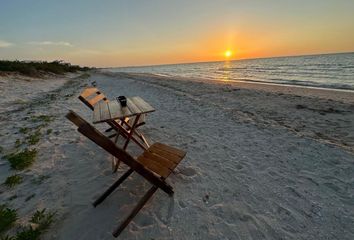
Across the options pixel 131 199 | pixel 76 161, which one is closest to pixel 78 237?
pixel 131 199

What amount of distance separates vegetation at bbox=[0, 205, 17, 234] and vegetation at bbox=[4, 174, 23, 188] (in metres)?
0.63

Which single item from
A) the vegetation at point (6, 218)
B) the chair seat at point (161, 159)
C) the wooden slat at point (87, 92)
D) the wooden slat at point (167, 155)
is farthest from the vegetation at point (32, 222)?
the wooden slat at point (87, 92)

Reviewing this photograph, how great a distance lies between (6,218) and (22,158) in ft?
5.88

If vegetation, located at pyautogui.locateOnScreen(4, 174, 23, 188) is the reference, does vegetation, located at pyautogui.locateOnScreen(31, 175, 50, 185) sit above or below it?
below

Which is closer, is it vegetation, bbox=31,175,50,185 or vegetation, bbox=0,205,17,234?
vegetation, bbox=0,205,17,234

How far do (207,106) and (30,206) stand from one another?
698 centimetres

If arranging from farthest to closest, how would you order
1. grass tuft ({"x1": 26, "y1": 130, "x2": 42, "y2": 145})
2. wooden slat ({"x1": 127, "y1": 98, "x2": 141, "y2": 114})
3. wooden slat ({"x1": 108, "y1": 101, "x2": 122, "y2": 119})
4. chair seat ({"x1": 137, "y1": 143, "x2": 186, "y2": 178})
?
grass tuft ({"x1": 26, "y1": 130, "x2": 42, "y2": 145}) < wooden slat ({"x1": 127, "y1": 98, "x2": 141, "y2": 114}) < wooden slat ({"x1": 108, "y1": 101, "x2": 122, "y2": 119}) < chair seat ({"x1": 137, "y1": 143, "x2": 186, "y2": 178})

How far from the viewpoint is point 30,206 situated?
3014mm

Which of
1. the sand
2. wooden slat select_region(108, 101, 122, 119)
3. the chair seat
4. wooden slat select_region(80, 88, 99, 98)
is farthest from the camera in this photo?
wooden slat select_region(80, 88, 99, 98)

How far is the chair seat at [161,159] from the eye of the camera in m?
2.89

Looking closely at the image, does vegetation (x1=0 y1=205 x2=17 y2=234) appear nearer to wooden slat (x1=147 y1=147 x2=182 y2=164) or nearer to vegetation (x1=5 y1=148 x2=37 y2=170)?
vegetation (x1=5 y1=148 x2=37 y2=170)

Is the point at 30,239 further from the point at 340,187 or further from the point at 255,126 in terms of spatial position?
the point at 255,126

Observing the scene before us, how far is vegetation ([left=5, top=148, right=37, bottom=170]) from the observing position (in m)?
4.05

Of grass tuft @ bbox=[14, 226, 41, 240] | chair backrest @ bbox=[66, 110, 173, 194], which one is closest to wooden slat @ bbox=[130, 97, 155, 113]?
chair backrest @ bbox=[66, 110, 173, 194]
